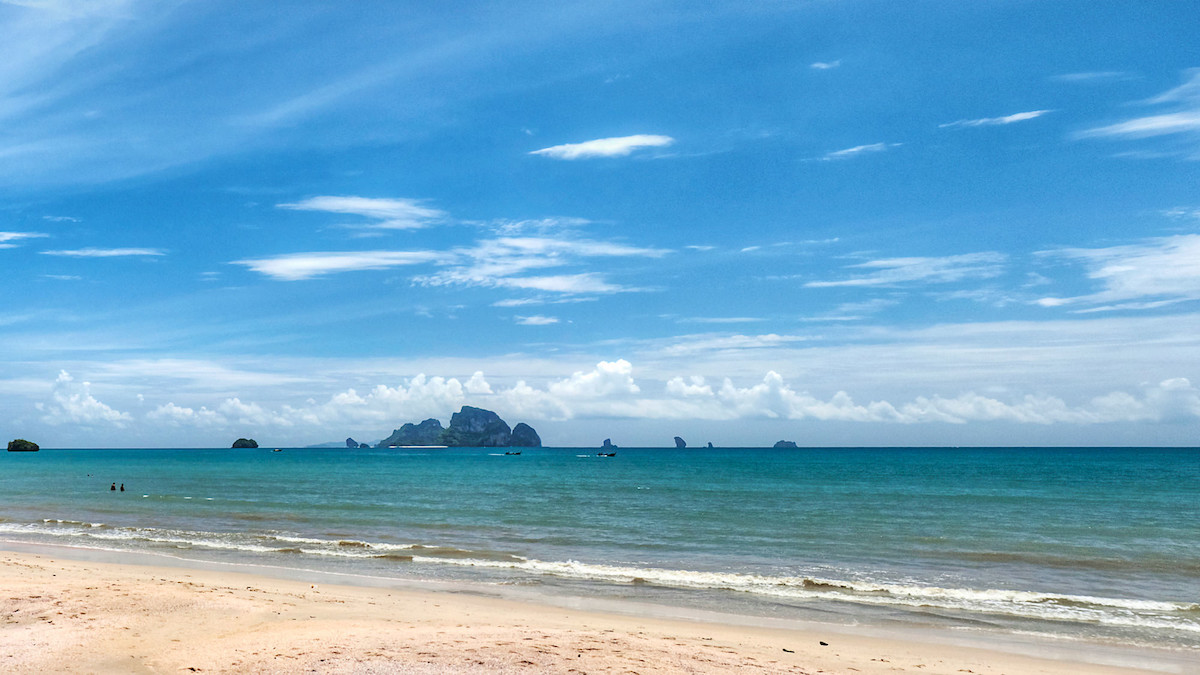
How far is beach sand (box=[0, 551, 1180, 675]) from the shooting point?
36.8 feet

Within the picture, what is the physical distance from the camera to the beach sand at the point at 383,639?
11.2m

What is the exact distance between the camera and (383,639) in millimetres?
12680

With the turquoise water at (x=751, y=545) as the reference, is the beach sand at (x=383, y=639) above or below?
above

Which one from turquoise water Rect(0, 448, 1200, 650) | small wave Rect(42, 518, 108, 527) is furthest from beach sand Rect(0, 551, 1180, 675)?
small wave Rect(42, 518, 108, 527)

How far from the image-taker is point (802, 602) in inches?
747

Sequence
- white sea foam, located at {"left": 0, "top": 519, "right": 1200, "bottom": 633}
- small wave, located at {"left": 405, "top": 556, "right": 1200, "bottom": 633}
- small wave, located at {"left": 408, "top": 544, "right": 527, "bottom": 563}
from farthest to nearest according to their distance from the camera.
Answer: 1. small wave, located at {"left": 408, "top": 544, "right": 527, "bottom": 563}
2. white sea foam, located at {"left": 0, "top": 519, "right": 1200, "bottom": 633}
3. small wave, located at {"left": 405, "top": 556, "right": 1200, "bottom": 633}

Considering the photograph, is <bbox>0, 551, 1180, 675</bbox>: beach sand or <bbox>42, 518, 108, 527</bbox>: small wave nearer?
<bbox>0, 551, 1180, 675</bbox>: beach sand

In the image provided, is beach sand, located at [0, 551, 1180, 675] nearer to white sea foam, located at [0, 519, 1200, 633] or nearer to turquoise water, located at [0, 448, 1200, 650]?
turquoise water, located at [0, 448, 1200, 650]

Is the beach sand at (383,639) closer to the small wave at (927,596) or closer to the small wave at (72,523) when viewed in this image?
the small wave at (927,596)

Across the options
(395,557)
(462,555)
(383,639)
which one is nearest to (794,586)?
(462,555)

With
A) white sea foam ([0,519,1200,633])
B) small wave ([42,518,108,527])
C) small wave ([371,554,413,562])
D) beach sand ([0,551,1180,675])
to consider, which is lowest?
small wave ([42,518,108,527])

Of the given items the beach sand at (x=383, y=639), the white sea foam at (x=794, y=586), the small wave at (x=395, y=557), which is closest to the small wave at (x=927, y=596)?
the white sea foam at (x=794, y=586)

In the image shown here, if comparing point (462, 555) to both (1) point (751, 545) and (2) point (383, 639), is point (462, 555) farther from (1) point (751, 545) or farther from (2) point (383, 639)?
(2) point (383, 639)

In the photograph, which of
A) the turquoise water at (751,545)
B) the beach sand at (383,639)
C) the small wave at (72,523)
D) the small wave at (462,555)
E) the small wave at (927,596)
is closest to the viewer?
the beach sand at (383,639)
